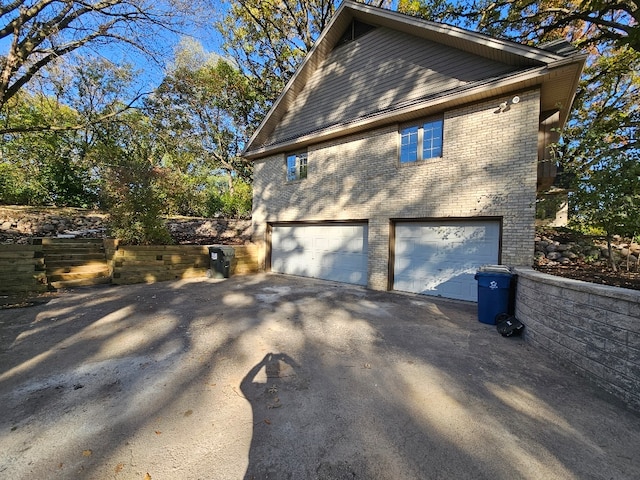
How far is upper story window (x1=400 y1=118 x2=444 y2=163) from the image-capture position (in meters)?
7.14

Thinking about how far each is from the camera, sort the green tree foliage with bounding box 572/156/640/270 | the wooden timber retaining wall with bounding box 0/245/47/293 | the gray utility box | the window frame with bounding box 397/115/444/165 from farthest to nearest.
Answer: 1. the gray utility box
2. the window frame with bounding box 397/115/444/165
3. the wooden timber retaining wall with bounding box 0/245/47/293
4. the green tree foliage with bounding box 572/156/640/270

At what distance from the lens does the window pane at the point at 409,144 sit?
24.5ft

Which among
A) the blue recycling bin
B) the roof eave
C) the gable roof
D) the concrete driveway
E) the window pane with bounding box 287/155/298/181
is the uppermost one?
the gable roof

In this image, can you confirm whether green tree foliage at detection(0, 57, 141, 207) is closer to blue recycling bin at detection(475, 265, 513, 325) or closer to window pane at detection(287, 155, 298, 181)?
window pane at detection(287, 155, 298, 181)

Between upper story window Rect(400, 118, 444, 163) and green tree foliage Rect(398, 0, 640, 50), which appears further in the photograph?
green tree foliage Rect(398, 0, 640, 50)

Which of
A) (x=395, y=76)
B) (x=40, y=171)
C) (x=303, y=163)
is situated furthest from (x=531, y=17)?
(x=40, y=171)

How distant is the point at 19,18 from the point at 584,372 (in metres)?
15.0

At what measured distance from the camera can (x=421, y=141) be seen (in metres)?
7.38

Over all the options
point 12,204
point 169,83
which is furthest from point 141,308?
point 169,83

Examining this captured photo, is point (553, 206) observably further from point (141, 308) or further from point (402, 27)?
point (141, 308)

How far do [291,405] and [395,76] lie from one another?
Result: 8725 millimetres

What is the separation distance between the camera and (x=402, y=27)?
301 inches

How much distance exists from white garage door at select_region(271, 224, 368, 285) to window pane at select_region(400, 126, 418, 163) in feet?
7.75

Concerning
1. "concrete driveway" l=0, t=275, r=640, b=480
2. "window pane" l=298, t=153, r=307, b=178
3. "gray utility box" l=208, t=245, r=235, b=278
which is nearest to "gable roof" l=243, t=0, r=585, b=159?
"window pane" l=298, t=153, r=307, b=178
